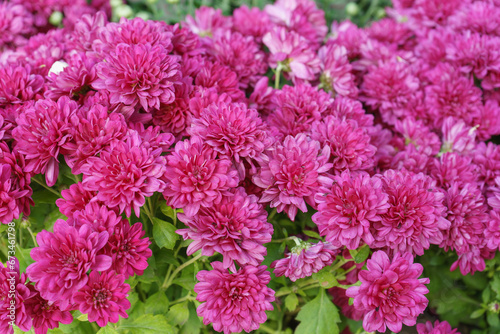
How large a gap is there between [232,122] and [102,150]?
30 cm

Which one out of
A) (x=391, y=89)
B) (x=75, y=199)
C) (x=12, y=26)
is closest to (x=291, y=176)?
(x=75, y=199)

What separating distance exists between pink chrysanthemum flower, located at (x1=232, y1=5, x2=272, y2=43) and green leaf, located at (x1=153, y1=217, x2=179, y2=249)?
903 millimetres

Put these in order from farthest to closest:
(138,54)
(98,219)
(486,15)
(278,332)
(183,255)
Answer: (486,15), (278,332), (183,255), (138,54), (98,219)

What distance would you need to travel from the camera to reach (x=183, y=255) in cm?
129

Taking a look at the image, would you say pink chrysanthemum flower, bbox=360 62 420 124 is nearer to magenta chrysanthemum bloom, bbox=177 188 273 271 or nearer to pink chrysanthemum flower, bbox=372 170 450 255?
pink chrysanthemum flower, bbox=372 170 450 255

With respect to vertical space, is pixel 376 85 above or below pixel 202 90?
below

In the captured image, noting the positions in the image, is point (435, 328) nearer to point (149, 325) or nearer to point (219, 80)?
point (149, 325)

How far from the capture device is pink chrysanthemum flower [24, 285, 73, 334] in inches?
38.5

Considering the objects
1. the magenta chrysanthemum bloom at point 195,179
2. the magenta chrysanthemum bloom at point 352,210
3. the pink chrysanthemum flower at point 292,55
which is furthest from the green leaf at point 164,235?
the pink chrysanthemum flower at point 292,55

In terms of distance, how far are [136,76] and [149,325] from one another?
2.12 feet

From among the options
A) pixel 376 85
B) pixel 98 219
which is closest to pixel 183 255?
pixel 98 219

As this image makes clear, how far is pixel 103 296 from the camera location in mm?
910

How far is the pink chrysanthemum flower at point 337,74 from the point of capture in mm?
1505

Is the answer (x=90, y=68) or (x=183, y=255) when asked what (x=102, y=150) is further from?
(x=183, y=255)
